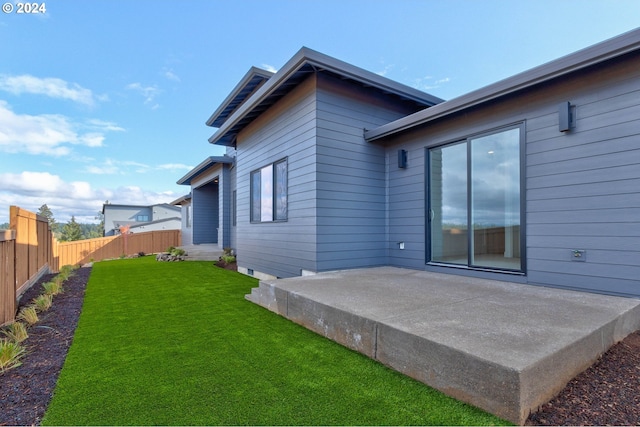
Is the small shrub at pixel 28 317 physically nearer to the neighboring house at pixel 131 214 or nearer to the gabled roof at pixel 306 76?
the gabled roof at pixel 306 76

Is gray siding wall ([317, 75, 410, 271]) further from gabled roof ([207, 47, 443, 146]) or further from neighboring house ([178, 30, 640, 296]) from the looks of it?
gabled roof ([207, 47, 443, 146])

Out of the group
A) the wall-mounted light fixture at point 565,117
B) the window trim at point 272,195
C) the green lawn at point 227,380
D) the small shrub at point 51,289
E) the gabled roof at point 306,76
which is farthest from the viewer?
the window trim at point 272,195

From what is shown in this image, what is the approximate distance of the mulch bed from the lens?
166cm

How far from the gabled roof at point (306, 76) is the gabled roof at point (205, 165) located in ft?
13.8

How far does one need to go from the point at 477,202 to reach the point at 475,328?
279 cm

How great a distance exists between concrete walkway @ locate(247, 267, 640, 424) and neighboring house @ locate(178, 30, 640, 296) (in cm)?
67

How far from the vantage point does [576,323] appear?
2322mm

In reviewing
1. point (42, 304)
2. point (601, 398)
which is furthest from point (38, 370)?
point (601, 398)

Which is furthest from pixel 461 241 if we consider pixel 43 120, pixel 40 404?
pixel 43 120

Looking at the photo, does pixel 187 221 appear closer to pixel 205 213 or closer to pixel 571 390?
pixel 205 213

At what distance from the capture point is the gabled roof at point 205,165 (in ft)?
36.1

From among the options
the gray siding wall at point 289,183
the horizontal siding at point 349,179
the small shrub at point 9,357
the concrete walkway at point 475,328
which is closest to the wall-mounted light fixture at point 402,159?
the horizontal siding at point 349,179

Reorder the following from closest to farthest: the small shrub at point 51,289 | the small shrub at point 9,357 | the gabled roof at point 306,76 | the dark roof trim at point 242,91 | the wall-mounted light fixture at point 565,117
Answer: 1. the small shrub at point 9,357
2. the wall-mounted light fixture at point 565,117
3. the gabled roof at point 306,76
4. the small shrub at point 51,289
5. the dark roof trim at point 242,91

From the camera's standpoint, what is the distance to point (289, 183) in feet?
19.0
